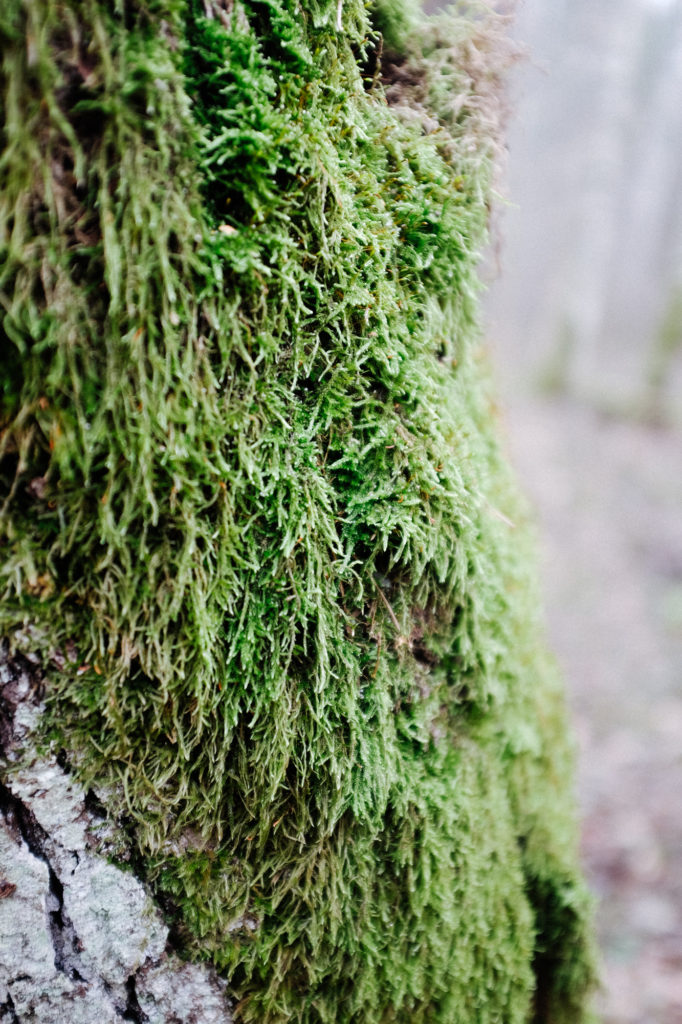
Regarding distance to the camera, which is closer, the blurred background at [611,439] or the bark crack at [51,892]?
the bark crack at [51,892]

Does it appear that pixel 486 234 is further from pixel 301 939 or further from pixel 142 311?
pixel 301 939

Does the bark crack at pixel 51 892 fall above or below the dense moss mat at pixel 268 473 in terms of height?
below

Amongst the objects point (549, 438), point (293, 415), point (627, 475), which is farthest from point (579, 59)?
point (293, 415)

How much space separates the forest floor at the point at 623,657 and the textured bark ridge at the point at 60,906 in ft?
4.83

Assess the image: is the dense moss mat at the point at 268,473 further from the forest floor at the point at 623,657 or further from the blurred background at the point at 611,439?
the forest floor at the point at 623,657

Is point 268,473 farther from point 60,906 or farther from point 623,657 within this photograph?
point 623,657

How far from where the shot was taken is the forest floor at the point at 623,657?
304cm

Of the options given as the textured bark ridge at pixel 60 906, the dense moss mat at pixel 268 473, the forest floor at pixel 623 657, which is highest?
the dense moss mat at pixel 268 473

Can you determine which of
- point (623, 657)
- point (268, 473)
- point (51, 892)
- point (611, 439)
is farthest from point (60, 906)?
point (611, 439)

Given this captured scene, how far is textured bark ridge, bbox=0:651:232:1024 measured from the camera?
1.01 metres

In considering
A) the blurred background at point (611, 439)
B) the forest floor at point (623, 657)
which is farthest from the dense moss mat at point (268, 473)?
the forest floor at point (623, 657)

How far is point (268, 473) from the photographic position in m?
1.04

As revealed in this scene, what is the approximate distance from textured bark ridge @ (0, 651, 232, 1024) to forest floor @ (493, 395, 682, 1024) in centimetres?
147

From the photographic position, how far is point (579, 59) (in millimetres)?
10930
